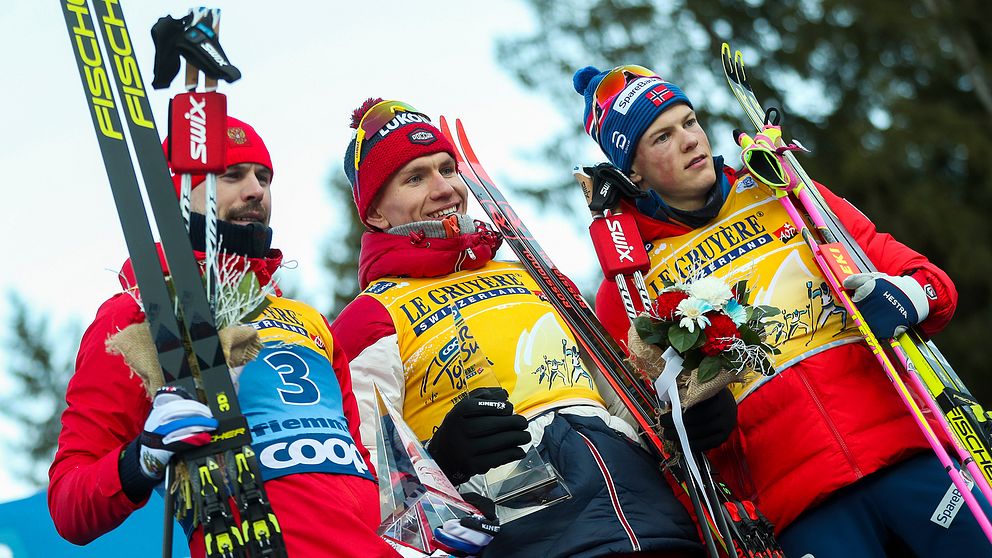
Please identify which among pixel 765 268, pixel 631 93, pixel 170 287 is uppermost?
pixel 631 93

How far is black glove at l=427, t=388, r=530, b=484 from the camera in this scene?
309cm

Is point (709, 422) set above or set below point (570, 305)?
below

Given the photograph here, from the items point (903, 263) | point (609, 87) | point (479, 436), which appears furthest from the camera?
point (609, 87)

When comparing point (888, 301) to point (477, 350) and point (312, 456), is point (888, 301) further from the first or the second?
point (312, 456)

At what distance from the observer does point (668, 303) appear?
11.4ft

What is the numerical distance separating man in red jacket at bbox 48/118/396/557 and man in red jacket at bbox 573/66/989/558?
1.43 metres

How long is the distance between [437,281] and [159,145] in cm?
129

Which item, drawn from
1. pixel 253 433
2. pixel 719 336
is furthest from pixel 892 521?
pixel 253 433

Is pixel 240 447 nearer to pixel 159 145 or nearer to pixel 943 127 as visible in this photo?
pixel 159 145

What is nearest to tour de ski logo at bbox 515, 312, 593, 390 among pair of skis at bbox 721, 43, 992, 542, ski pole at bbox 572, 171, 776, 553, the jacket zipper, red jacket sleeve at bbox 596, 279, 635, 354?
ski pole at bbox 572, 171, 776, 553

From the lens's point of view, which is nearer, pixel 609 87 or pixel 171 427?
pixel 171 427

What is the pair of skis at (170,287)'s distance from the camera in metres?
2.58

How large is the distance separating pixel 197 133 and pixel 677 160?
195 centimetres

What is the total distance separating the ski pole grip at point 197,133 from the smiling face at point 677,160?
1831mm
